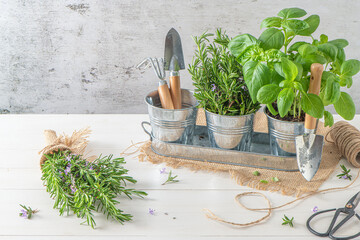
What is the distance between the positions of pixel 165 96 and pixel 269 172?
33 centimetres

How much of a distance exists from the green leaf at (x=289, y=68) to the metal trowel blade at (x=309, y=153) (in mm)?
165

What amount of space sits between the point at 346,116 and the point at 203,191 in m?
0.38

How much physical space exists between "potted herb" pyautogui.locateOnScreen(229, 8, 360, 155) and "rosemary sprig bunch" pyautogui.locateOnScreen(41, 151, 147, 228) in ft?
1.18

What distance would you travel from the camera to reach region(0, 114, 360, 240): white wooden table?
0.81 meters

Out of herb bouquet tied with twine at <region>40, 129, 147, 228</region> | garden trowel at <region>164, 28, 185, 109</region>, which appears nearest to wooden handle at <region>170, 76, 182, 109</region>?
garden trowel at <region>164, 28, 185, 109</region>

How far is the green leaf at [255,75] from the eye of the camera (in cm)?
92

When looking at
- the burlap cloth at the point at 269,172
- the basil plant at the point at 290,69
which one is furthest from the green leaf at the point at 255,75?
the burlap cloth at the point at 269,172

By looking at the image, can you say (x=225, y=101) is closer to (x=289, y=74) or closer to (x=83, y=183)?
(x=289, y=74)

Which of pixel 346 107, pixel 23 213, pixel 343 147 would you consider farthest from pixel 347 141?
pixel 23 213

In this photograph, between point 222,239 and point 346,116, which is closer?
point 222,239

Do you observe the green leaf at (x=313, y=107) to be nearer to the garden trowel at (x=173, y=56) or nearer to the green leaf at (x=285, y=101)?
the green leaf at (x=285, y=101)

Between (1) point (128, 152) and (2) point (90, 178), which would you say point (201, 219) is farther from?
(1) point (128, 152)

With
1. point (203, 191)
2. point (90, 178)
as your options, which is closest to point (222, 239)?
point (203, 191)

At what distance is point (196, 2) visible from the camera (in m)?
2.08
